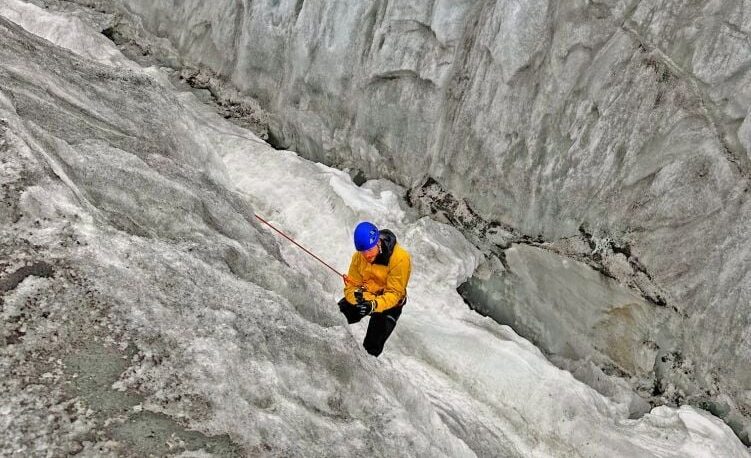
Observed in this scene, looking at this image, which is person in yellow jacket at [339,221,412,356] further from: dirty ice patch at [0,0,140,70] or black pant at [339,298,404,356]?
dirty ice patch at [0,0,140,70]

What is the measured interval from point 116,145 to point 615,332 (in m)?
6.77

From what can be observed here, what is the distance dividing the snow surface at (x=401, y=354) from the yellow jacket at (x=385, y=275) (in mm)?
466

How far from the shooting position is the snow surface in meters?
4.08

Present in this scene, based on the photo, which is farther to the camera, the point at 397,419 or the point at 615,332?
the point at 615,332

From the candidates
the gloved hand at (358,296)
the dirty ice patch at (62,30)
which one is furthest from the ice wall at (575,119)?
the dirty ice patch at (62,30)

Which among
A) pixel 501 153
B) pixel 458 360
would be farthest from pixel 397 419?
pixel 501 153

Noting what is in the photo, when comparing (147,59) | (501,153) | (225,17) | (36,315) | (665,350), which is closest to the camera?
(36,315)

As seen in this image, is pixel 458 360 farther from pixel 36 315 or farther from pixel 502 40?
pixel 36 315

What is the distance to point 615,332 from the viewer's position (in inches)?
328

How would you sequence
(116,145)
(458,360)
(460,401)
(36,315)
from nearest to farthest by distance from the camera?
(36,315), (116,145), (460,401), (458,360)

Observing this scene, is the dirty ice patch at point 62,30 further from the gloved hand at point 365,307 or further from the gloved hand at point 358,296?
the gloved hand at point 365,307

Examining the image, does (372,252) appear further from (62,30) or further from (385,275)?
(62,30)

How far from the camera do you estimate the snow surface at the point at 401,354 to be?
4.08m

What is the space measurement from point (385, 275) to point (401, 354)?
5.49 ft
